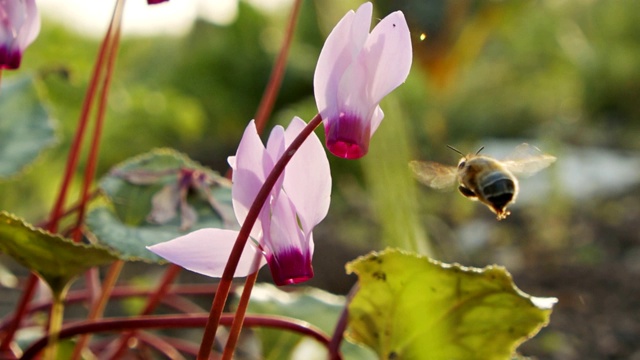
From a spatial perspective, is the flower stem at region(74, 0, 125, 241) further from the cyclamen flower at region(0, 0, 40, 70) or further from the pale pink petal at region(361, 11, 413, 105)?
the pale pink petal at region(361, 11, 413, 105)

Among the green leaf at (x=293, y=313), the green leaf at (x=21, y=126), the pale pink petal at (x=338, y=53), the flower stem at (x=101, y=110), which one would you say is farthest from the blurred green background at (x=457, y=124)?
the pale pink petal at (x=338, y=53)

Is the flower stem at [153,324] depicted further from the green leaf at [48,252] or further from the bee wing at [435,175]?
the bee wing at [435,175]

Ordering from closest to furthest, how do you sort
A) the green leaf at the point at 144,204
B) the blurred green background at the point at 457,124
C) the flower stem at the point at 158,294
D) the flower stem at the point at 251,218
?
the flower stem at the point at 251,218, the green leaf at the point at 144,204, the flower stem at the point at 158,294, the blurred green background at the point at 457,124

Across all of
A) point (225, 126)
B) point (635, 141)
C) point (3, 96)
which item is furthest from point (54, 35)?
point (635, 141)

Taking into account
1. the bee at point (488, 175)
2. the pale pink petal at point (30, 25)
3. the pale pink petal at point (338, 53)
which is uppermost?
the bee at point (488, 175)

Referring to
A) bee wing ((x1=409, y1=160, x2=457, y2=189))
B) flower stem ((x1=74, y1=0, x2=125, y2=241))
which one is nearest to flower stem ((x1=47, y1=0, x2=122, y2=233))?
flower stem ((x1=74, y1=0, x2=125, y2=241))

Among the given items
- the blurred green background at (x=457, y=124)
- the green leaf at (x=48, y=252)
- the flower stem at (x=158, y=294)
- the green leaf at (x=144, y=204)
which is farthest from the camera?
the blurred green background at (x=457, y=124)
